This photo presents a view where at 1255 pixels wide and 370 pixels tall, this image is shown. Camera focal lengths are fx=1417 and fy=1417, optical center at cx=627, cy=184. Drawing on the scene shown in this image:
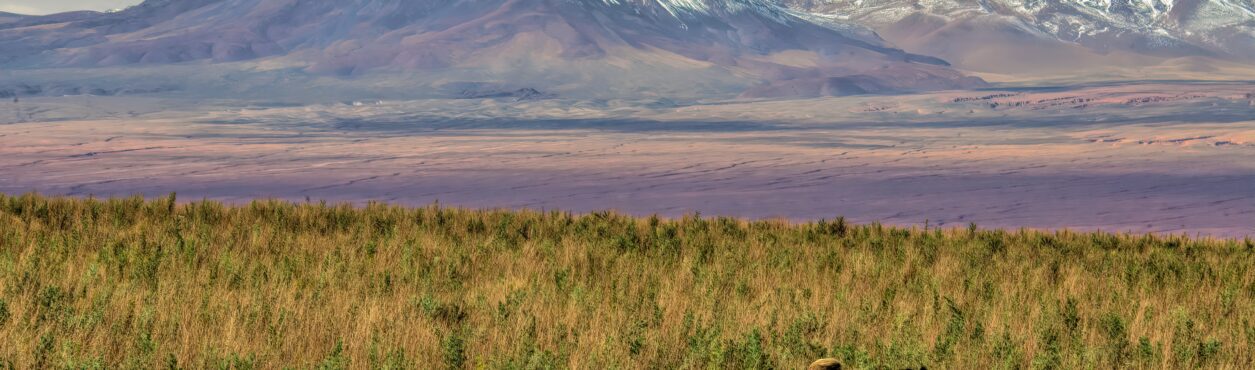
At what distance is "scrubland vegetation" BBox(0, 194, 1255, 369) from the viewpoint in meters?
8.30

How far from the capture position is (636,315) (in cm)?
971

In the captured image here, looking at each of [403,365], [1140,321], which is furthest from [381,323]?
[1140,321]

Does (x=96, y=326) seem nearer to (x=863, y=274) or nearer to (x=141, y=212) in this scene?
(x=863, y=274)

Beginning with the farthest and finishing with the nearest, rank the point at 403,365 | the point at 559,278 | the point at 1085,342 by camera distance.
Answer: the point at 559,278 < the point at 1085,342 < the point at 403,365

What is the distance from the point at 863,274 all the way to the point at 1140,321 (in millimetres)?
3256

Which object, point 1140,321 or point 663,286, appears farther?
point 663,286

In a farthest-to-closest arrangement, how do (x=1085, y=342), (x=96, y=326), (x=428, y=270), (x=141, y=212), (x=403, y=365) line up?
(x=141, y=212) → (x=428, y=270) → (x=1085, y=342) → (x=96, y=326) → (x=403, y=365)

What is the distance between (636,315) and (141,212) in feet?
35.6

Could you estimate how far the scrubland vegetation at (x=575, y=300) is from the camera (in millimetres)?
8305

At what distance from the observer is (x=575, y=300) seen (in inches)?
399

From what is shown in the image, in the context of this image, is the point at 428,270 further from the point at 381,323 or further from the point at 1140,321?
the point at 1140,321

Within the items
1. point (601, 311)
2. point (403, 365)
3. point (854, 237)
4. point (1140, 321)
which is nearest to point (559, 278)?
point (601, 311)

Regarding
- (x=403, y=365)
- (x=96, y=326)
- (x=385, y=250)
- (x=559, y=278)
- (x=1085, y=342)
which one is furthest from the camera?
(x=385, y=250)

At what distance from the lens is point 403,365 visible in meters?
7.76
